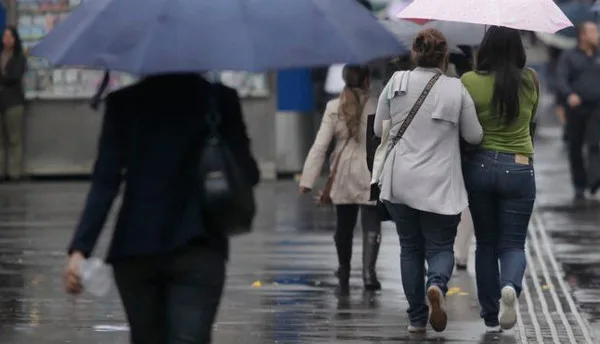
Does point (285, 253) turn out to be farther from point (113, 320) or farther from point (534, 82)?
point (534, 82)

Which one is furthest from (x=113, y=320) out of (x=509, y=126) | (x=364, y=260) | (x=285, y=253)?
(x=285, y=253)

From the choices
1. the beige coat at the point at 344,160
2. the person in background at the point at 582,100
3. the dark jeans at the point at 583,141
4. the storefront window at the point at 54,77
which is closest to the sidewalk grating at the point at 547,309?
the beige coat at the point at 344,160

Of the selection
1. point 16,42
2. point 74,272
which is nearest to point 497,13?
point 74,272

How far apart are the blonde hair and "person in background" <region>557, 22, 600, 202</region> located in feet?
22.1

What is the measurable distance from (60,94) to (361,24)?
541 inches

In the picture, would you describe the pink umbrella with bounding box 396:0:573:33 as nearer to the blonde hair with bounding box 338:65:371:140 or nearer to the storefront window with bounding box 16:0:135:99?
the blonde hair with bounding box 338:65:371:140

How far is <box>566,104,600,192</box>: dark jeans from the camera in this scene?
17047mm

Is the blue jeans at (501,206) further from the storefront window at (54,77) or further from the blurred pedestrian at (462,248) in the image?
the storefront window at (54,77)

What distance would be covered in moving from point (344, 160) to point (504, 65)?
221 cm

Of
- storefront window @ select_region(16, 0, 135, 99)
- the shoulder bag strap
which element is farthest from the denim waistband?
storefront window @ select_region(16, 0, 135, 99)

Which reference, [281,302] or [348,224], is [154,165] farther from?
[348,224]

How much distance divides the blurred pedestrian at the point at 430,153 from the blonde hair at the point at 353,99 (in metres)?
1.73

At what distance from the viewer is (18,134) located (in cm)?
1856

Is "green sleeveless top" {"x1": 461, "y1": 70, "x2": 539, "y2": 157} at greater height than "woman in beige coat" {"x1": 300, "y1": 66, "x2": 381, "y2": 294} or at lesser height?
greater
